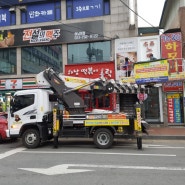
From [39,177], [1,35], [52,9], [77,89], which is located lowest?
[39,177]

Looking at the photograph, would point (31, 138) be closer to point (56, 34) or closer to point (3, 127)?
point (3, 127)

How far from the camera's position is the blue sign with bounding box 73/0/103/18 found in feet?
75.7

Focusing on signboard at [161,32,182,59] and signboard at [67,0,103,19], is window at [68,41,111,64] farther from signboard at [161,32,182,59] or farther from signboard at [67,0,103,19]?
signboard at [161,32,182,59]

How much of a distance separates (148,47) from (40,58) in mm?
8424

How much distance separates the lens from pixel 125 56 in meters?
21.6

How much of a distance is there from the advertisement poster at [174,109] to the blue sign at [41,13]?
1070 cm

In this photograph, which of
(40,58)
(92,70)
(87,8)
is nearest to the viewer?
(92,70)

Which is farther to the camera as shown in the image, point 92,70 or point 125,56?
point 92,70

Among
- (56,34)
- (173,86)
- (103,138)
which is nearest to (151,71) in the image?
(173,86)

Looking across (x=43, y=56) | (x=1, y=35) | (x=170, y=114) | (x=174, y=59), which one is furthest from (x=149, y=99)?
(x=1, y=35)

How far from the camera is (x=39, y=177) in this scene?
24.4ft

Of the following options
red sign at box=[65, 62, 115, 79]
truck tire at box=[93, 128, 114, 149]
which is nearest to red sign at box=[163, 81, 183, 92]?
red sign at box=[65, 62, 115, 79]

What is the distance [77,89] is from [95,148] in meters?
2.66

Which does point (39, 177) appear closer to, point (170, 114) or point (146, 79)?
point (146, 79)
